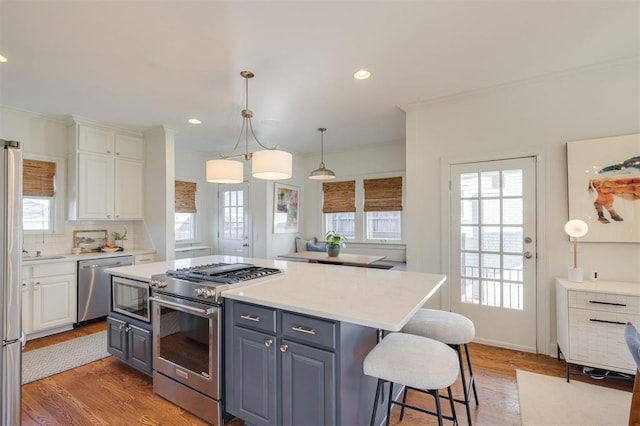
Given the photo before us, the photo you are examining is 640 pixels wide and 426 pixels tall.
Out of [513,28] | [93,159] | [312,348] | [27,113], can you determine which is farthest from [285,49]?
[27,113]

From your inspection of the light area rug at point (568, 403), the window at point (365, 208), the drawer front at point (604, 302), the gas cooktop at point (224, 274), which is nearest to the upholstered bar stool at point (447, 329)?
the light area rug at point (568, 403)

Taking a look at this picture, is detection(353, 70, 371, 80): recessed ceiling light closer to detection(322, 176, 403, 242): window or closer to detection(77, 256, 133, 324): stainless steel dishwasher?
detection(322, 176, 403, 242): window

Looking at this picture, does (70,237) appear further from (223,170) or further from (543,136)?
(543,136)

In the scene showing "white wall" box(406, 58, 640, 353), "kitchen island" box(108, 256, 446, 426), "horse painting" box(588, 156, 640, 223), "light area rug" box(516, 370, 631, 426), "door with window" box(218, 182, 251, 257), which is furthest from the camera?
"door with window" box(218, 182, 251, 257)

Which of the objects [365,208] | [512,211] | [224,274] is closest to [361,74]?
[512,211]

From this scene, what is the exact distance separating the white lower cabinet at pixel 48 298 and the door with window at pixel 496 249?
14.6 ft

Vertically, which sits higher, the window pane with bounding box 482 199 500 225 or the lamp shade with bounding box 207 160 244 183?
the lamp shade with bounding box 207 160 244 183

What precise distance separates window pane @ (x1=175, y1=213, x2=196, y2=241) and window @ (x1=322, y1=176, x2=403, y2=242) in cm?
263

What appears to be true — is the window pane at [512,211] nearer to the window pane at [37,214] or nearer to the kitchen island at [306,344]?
the kitchen island at [306,344]

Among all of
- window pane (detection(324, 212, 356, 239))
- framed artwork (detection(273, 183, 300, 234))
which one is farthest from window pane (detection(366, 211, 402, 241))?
framed artwork (detection(273, 183, 300, 234))

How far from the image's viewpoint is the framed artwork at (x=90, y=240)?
420 centimetres

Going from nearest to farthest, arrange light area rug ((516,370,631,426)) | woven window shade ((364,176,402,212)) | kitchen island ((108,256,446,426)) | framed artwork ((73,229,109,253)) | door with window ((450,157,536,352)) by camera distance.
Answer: kitchen island ((108,256,446,426))
light area rug ((516,370,631,426))
door with window ((450,157,536,352))
framed artwork ((73,229,109,253))
woven window shade ((364,176,402,212))

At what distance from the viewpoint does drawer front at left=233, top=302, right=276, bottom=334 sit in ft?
5.59

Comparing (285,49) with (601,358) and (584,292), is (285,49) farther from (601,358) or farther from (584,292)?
(601,358)
